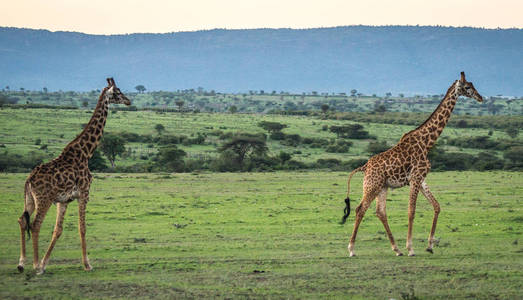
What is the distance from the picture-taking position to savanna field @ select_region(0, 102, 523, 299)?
1109cm

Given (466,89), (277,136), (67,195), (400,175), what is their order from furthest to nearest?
(277,136), (466,89), (400,175), (67,195)

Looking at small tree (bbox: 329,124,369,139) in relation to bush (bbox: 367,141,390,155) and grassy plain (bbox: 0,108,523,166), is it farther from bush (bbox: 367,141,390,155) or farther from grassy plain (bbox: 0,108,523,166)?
bush (bbox: 367,141,390,155)

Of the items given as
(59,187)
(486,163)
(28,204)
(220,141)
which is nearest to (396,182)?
(59,187)

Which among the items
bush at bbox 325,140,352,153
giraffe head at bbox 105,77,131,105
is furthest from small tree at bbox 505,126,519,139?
giraffe head at bbox 105,77,131,105

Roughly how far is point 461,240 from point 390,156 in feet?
9.83

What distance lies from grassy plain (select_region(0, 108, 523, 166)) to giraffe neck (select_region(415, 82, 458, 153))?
31571 millimetres

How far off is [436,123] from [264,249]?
406cm

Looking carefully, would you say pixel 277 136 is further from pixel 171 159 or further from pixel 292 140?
pixel 171 159

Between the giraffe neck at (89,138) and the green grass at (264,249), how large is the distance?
1.86m

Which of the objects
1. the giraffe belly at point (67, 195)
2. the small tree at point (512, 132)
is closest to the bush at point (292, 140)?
the small tree at point (512, 132)

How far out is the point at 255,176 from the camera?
1399 inches

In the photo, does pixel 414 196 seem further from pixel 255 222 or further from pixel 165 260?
pixel 255 222

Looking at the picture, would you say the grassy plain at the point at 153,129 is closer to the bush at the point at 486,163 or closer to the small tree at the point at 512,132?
the small tree at the point at 512,132

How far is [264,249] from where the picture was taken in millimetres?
14641
